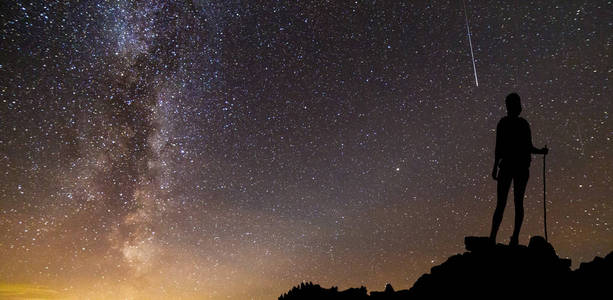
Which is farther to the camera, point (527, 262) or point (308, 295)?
point (308, 295)

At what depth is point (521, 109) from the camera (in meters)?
5.68

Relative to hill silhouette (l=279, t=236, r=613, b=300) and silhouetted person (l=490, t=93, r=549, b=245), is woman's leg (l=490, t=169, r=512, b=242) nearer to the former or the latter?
silhouetted person (l=490, t=93, r=549, b=245)

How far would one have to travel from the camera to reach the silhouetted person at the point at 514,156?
5656mm

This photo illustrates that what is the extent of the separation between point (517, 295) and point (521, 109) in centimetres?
295

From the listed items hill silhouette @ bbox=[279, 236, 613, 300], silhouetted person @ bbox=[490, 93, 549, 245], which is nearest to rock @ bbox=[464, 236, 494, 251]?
hill silhouette @ bbox=[279, 236, 613, 300]

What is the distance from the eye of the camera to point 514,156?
5.70 m

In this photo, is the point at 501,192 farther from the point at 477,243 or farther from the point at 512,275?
the point at 512,275

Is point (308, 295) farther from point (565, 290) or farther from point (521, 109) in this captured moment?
point (521, 109)

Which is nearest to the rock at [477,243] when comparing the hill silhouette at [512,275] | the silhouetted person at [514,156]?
the hill silhouette at [512,275]

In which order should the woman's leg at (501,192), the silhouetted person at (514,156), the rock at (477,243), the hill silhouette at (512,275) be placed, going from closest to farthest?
the hill silhouette at (512,275)
the silhouetted person at (514,156)
the woman's leg at (501,192)
the rock at (477,243)

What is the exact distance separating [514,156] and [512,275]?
192 cm

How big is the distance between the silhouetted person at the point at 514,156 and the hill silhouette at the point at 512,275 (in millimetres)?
431

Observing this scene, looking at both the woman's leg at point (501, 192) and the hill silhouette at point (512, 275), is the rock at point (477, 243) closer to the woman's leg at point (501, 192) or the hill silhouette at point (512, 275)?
the hill silhouette at point (512, 275)

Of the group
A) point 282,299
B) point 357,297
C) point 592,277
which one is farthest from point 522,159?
point 282,299
